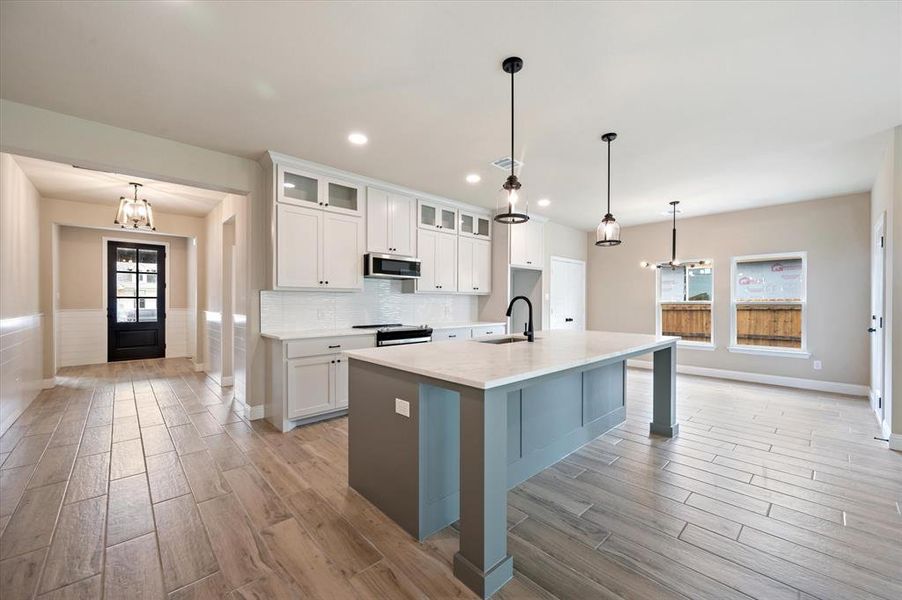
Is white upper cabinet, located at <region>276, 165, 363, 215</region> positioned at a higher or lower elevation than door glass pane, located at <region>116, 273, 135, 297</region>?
higher

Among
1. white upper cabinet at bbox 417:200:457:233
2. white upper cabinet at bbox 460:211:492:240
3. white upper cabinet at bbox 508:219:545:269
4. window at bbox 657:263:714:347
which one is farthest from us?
window at bbox 657:263:714:347

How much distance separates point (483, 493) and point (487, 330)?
156 inches

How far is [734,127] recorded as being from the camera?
3.06 meters

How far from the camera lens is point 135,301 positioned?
286 inches

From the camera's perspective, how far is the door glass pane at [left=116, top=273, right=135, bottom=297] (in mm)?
7097

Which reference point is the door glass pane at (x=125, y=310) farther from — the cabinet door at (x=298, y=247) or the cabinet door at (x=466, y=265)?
the cabinet door at (x=466, y=265)

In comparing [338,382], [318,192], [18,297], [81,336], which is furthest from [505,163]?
[81,336]

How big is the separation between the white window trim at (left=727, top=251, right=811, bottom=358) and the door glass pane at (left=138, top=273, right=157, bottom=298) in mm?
10424

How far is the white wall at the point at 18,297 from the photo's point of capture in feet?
11.5

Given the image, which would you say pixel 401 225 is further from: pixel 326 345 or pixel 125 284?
pixel 125 284

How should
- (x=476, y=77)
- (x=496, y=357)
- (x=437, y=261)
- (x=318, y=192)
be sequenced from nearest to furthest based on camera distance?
(x=496, y=357) → (x=476, y=77) → (x=318, y=192) → (x=437, y=261)

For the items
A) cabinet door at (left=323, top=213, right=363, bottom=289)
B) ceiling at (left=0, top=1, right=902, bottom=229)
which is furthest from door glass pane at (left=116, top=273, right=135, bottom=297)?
cabinet door at (left=323, top=213, right=363, bottom=289)

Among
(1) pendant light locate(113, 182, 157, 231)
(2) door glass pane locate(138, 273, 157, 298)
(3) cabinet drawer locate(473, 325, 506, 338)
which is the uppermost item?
(1) pendant light locate(113, 182, 157, 231)

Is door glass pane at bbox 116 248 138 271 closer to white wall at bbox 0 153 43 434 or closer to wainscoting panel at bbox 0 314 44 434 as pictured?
white wall at bbox 0 153 43 434
